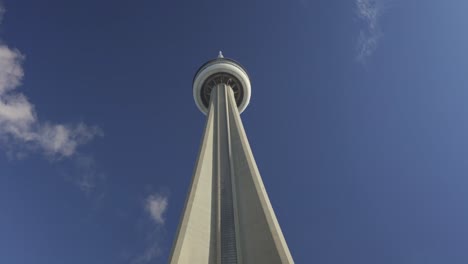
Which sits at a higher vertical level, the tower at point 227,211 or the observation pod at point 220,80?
the observation pod at point 220,80

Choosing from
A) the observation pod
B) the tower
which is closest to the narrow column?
the tower

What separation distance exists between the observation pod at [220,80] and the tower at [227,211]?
352 inches

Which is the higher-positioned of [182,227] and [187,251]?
[182,227]

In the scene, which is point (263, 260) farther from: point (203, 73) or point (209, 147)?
point (203, 73)

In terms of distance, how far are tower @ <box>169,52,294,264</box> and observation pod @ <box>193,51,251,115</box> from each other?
8.93m

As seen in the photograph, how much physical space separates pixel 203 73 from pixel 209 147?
15.0 metres

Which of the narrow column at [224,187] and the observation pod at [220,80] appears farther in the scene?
the observation pod at [220,80]

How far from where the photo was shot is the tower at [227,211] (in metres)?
18.3

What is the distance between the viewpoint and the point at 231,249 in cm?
1981

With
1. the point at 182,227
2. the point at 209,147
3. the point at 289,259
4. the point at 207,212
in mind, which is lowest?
the point at 289,259

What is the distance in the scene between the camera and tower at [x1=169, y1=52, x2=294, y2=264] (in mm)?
18297

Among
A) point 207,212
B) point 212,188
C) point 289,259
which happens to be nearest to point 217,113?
point 212,188

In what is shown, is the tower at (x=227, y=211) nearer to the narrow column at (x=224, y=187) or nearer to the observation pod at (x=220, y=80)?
the narrow column at (x=224, y=187)

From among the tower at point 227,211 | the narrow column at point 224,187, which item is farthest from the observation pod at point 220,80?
the tower at point 227,211
